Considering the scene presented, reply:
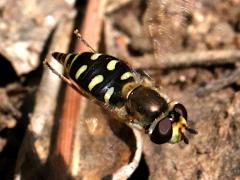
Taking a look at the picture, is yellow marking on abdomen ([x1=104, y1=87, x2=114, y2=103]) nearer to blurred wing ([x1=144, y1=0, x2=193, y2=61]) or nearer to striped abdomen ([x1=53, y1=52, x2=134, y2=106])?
striped abdomen ([x1=53, y1=52, x2=134, y2=106])

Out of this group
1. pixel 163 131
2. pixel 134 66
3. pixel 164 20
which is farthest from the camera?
pixel 134 66

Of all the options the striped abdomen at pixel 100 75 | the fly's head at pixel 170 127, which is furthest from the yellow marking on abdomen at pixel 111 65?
the fly's head at pixel 170 127

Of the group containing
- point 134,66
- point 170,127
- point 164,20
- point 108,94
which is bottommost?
point 134,66

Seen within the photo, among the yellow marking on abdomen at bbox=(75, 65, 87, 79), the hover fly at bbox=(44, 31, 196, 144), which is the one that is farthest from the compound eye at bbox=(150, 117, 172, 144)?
the yellow marking on abdomen at bbox=(75, 65, 87, 79)

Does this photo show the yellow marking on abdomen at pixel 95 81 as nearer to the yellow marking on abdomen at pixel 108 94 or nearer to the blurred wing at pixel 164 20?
the yellow marking on abdomen at pixel 108 94

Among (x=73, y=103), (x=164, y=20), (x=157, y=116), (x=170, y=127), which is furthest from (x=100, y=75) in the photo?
(x=164, y=20)

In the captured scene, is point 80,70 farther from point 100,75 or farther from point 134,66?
point 134,66
